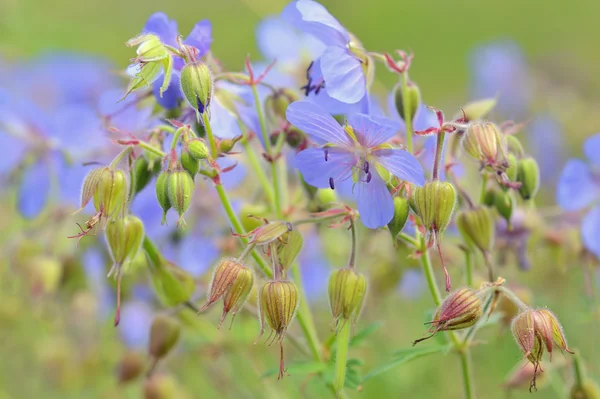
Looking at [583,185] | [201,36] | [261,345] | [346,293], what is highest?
[201,36]

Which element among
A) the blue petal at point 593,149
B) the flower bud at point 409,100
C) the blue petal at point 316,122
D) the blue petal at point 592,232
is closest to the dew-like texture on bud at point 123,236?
the blue petal at point 316,122

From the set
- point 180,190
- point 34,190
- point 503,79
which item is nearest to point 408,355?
point 180,190

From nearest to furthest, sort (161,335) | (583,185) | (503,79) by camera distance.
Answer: (161,335)
(583,185)
(503,79)

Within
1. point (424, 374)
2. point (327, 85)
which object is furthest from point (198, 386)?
point (327, 85)

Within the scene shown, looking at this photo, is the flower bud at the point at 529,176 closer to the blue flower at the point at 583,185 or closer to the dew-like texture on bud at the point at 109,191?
the blue flower at the point at 583,185

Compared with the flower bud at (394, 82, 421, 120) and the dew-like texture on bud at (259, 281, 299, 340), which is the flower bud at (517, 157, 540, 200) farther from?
the dew-like texture on bud at (259, 281, 299, 340)

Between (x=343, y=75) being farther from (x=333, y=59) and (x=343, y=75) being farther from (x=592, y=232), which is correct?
(x=592, y=232)

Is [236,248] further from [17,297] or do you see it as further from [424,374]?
[424,374]
